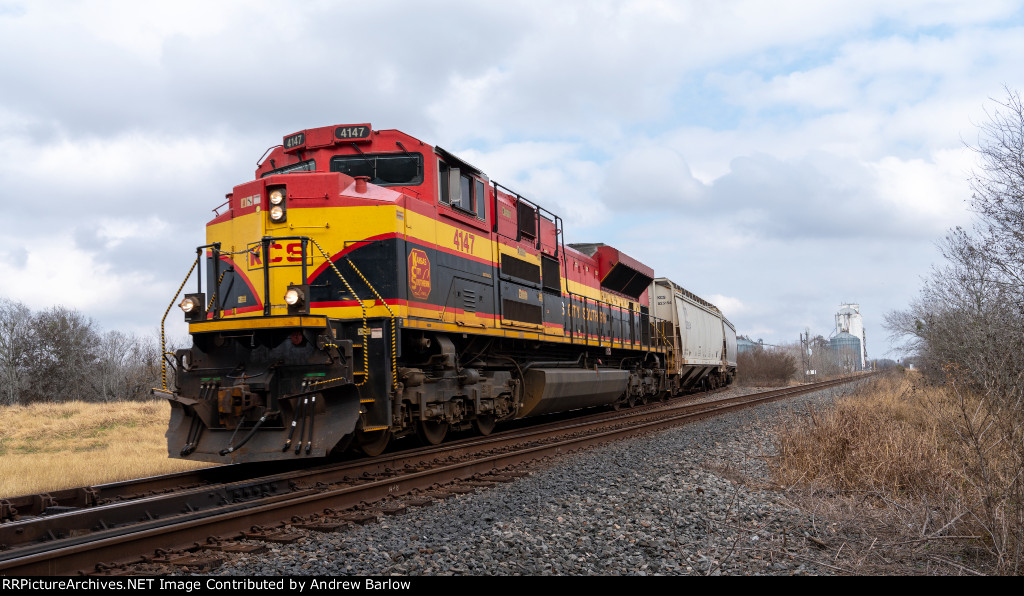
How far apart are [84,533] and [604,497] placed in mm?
4079

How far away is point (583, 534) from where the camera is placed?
4.81m

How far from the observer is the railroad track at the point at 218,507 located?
4.27 m

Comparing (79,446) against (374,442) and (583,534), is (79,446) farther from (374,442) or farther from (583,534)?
(583,534)

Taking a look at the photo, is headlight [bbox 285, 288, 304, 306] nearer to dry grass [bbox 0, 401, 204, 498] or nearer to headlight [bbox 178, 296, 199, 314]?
headlight [bbox 178, 296, 199, 314]

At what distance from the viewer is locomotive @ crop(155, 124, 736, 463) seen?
283 inches

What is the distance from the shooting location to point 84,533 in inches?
196

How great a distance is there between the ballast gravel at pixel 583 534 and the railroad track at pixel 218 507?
1.13 ft

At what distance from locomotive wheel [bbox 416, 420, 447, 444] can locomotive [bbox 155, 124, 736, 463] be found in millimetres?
26

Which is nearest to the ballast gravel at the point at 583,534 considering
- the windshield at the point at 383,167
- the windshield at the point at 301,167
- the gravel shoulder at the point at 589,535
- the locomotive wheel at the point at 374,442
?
the gravel shoulder at the point at 589,535

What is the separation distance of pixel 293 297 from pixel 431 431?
3.09m

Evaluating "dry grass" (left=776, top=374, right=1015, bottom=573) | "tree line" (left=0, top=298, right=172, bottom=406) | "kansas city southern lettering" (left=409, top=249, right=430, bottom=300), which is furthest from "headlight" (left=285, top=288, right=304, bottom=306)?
"tree line" (left=0, top=298, right=172, bottom=406)

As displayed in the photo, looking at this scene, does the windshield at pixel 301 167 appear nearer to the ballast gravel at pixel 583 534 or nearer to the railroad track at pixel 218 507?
the railroad track at pixel 218 507
